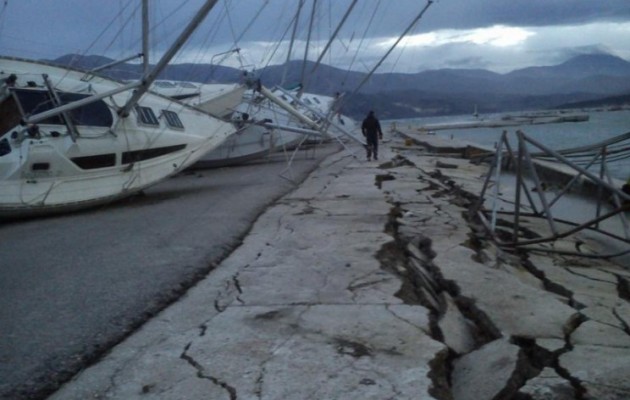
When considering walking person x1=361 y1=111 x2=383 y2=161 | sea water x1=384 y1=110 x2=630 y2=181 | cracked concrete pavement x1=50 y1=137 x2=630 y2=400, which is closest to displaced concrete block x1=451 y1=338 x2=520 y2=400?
cracked concrete pavement x1=50 y1=137 x2=630 y2=400

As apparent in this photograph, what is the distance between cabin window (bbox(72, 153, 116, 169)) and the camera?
1215 cm

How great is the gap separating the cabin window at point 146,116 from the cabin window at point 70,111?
846 millimetres

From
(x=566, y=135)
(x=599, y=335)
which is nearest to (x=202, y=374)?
Result: (x=599, y=335)

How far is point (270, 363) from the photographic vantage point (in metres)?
4.06

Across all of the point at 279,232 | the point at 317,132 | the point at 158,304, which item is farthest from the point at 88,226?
the point at 317,132

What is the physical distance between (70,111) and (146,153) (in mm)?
1664

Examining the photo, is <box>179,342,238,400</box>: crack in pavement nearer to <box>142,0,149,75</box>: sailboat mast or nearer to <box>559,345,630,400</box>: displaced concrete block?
<box>559,345,630,400</box>: displaced concrete block

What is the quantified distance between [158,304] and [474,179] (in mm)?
13368

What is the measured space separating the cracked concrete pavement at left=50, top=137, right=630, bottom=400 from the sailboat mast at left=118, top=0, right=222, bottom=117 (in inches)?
199

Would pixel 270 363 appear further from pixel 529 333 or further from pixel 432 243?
pixel 432 243

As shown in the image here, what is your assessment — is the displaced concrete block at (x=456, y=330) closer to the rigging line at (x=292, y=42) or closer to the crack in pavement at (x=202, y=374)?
the crack in pavement at (x=202, y=374)

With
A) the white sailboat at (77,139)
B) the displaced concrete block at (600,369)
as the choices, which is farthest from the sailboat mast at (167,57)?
the displaced concrete block at (600,369)

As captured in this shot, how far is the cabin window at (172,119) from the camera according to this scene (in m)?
14.4

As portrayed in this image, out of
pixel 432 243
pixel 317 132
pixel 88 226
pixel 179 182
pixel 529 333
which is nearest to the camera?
pixel 529 333
